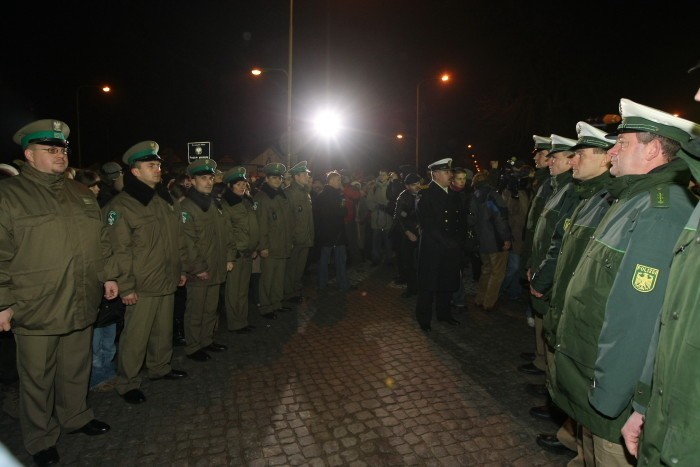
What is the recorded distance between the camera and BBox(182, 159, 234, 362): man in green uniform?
543cm

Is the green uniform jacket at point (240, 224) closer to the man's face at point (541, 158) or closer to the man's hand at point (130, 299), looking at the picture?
→ the man's hand at point (130, 299)

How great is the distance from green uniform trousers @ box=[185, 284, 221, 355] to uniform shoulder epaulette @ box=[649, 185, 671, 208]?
189 inches

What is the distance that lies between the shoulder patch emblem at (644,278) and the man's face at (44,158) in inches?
157

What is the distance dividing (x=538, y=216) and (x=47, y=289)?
514 centimetres

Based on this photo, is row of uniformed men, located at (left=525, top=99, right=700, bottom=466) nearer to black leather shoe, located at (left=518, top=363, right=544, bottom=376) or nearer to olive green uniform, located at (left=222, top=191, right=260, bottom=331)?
black leather shoe, located at (left=518, top=363, right=544, bottom=376)

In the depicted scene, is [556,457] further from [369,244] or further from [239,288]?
[369,244]

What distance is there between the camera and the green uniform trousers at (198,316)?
220 inches

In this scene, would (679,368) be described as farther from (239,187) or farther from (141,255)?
(239,187)

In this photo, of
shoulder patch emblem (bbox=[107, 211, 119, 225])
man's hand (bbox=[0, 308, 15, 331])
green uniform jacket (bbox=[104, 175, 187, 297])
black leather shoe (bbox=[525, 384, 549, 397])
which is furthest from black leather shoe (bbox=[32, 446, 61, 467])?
black leather shoe (bbox=[525, 384, 549, 397])

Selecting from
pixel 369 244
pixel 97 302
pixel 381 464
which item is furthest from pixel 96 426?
pixel 369 244

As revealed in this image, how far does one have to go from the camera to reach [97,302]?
12.9 feet

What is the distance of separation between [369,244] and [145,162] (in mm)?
8410

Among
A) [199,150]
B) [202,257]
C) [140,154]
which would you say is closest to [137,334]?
[202,257]

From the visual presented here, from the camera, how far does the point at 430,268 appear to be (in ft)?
21.5
